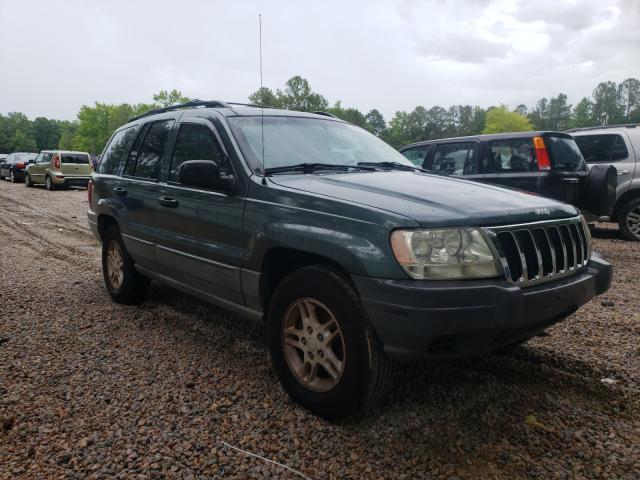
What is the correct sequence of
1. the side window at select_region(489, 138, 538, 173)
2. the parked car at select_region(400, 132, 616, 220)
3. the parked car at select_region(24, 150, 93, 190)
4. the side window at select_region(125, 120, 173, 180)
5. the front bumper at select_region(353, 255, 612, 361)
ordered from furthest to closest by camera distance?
the parked car at select_region(24, 150, 93, 190), the side window at select_region(489, 138, 538, 173), the parked car at select_region(400, 132, 616, 220), the side window at select_region(125, 120, 173, 180), the front bumper at select_region(353, 255, 612, 361)

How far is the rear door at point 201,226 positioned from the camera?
3318mm

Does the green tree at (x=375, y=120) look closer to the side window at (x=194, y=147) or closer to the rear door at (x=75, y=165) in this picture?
the rear door at (x=75, y=165)

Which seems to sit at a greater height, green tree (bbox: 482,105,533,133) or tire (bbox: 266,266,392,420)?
green tree (bbox: 482,105,533,133)

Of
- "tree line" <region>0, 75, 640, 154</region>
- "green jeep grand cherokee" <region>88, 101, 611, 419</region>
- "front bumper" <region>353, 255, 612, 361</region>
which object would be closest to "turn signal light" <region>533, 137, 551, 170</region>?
"green jeep grand cherokee" <region>88, 101, 611, 419</region>

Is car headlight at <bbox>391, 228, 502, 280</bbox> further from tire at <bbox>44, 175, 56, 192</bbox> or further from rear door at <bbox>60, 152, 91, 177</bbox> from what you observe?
tire at <bbox>44, 175, 56, 192</bbox>

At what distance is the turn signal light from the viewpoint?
7.76 m

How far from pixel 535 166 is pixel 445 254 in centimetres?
614

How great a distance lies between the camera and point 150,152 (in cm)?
447

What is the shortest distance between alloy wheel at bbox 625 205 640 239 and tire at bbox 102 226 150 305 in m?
7.95

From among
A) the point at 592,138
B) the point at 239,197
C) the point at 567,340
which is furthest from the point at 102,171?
the point at 592,138

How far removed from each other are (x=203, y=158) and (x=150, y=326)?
5.26ft

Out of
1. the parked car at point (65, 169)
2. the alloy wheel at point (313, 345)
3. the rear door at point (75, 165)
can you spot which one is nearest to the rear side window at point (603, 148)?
the alloy wheel at point (313, 345)

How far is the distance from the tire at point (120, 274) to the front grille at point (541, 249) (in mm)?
3445

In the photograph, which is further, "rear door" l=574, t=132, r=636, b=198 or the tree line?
the tree line
